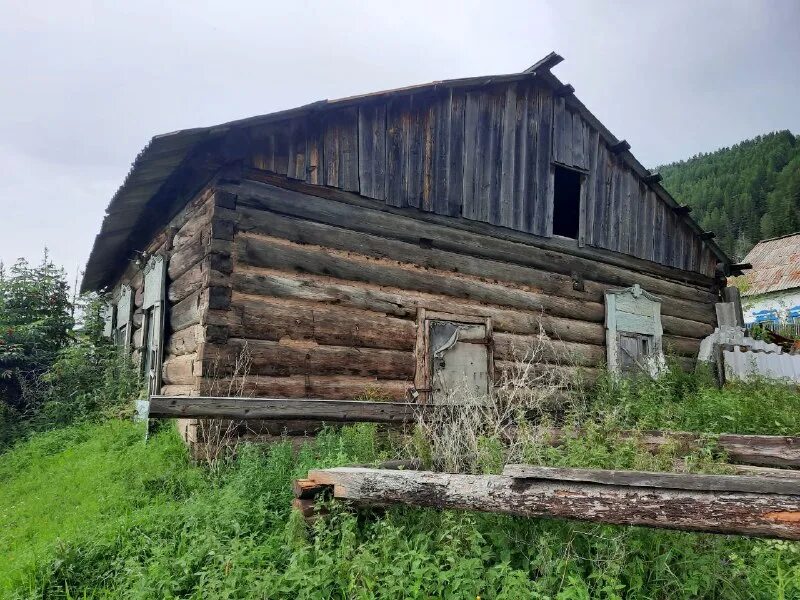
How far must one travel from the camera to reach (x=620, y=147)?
1109cm

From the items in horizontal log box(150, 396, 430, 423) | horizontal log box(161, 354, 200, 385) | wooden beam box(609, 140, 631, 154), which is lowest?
horizontal log box(150, 396, 430, 423)

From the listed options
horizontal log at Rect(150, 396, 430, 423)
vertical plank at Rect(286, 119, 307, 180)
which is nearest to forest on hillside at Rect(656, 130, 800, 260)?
vertical plank at Rect(286, 119, 307, 180)

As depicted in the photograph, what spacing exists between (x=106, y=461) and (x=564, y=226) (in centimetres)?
1180

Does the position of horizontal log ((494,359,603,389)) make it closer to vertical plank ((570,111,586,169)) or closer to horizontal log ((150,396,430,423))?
horizontal log ((150,396,430,423))

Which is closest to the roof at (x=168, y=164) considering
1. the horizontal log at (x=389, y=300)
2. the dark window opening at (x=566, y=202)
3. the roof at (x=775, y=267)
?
the dark window opening at (x=566, y=202)

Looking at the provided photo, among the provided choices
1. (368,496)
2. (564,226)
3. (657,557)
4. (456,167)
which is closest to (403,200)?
(456,167)

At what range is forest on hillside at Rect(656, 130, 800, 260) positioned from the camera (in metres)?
56.0

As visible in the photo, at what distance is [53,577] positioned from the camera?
155 inches

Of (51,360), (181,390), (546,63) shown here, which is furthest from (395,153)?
(51,360)

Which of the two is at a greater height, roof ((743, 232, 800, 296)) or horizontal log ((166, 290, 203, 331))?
roof ((743, 232, 800, 296))

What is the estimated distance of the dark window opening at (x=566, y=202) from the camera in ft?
41.0

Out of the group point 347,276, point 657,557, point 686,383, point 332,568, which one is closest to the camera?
point 657,557

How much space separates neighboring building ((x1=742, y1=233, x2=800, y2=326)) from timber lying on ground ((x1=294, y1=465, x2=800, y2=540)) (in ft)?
99.4

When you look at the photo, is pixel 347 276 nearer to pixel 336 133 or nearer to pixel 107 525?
pixel 336 133
